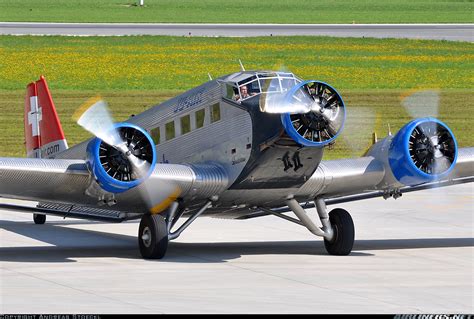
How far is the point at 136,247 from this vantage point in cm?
2459

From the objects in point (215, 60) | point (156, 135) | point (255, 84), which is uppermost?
point (215, 60)

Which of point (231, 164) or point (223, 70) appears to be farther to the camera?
point (223, 70)

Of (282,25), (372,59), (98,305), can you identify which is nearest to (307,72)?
(372,59)

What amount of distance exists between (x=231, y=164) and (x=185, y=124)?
164 cm

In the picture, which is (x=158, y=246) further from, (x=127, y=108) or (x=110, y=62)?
(x=110, y=62)

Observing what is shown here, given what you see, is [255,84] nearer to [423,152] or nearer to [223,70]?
[423,152]

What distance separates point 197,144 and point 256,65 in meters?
44.1

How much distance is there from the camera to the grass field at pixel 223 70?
53750 millimetres

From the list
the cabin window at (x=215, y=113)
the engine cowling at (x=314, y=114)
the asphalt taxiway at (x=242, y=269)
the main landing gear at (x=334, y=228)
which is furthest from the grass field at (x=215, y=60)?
the engine cowling at (x=314, y=114)

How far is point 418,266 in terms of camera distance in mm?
21734

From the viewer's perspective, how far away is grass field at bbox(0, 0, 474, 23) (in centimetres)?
10688

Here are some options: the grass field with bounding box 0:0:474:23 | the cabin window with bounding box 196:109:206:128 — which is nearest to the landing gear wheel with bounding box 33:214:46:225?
the cabin window with bounding box 196:109:206:128

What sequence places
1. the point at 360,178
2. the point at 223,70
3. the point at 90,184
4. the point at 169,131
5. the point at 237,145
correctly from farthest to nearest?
the point at 223,70 → the point at 169,131 → the point at 360,178 → the point at 237,145 → the point at 90,184

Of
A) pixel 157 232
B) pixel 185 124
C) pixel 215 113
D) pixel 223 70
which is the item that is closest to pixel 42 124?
pixel 185 124
